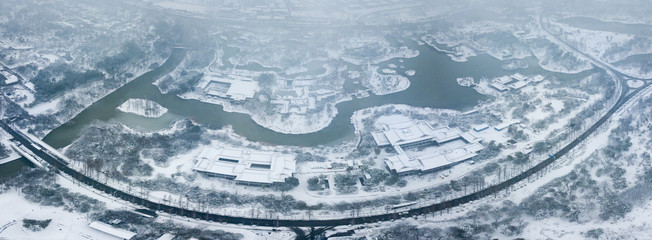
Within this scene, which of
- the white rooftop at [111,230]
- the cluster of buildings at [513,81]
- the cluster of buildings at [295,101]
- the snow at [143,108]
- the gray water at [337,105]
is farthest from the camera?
the cluster of buildings at [513,81]

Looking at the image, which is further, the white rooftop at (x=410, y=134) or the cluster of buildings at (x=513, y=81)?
the cluster of buildings at (x=513, y=81)

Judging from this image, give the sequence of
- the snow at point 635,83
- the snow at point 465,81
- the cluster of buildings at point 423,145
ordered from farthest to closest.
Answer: the snow at point 465,81 < the snow at point 635,83 < the cluster of buildings at point 423,145

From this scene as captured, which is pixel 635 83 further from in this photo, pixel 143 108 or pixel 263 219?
pixel 143 108

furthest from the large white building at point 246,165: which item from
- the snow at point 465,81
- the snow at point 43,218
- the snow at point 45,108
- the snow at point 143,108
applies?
the snow at point 465,81

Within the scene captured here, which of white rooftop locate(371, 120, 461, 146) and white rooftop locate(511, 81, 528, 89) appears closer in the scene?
white rooftop locate(371, 120, 461, 146)

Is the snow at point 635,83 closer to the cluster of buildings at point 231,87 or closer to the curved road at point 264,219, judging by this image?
the curved road at point 264,219

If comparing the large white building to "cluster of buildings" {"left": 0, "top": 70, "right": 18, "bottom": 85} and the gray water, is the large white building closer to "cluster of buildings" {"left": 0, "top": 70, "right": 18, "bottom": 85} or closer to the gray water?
the gray water

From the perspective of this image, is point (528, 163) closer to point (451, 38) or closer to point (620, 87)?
point (620, 87)

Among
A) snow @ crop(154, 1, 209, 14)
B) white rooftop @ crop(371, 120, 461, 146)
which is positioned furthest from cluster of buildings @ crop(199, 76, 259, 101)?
snow @ crop(154, 1, 209, 14)
